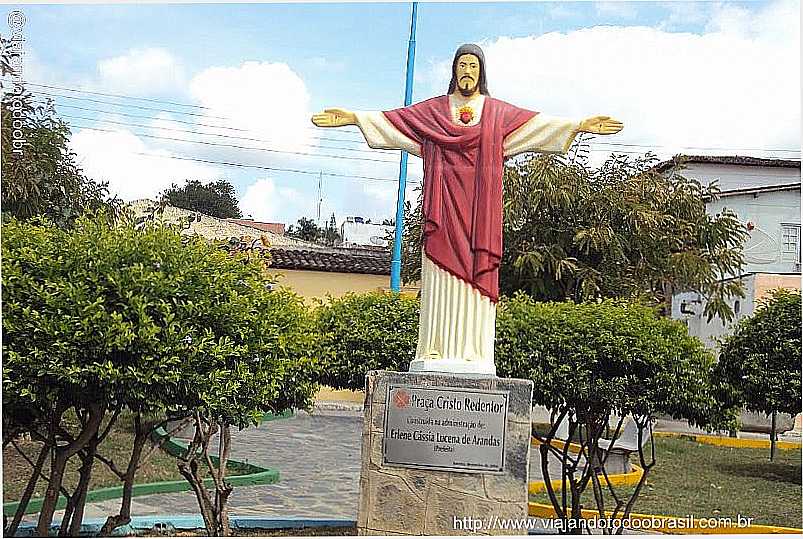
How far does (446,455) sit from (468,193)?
165cm

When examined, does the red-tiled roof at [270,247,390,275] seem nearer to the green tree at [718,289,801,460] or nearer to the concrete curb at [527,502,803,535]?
the concrete curb at [527,502,803,535]

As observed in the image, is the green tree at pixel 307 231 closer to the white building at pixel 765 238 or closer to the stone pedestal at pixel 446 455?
the white building at pixel 765 238

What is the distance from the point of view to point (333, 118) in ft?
20.7

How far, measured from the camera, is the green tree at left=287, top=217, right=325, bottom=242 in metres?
34.6

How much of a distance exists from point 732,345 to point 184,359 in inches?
202

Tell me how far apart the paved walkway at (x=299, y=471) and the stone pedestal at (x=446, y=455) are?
8.87 ft

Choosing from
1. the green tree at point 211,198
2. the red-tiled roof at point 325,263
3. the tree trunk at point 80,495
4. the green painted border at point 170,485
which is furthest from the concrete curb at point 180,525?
the green tree at point 211,198

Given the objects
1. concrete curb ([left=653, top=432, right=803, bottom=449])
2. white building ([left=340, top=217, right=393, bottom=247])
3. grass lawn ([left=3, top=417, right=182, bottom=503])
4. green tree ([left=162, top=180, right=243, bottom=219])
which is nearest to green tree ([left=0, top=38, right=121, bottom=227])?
grass lawn ([left=3, top=417, right=182, bottom=503])

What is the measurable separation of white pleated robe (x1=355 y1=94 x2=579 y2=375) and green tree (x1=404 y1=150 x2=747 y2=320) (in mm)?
8831

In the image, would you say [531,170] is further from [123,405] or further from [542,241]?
[123,405]

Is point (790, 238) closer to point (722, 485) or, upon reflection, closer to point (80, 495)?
point (722, 485)

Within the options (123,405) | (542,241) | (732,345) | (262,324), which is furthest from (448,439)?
(542,241)

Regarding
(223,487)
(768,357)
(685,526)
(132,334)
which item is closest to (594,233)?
(768,357)

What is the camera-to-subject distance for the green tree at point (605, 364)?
21.8ft
